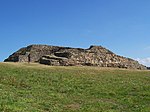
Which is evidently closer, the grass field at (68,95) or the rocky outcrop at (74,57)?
the grass field at (68,95)

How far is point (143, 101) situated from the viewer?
25.4m

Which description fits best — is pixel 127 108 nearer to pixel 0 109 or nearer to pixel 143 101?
pixel 143 101

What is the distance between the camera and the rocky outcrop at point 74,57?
5506 cm

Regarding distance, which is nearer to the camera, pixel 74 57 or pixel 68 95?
pixel 68 95

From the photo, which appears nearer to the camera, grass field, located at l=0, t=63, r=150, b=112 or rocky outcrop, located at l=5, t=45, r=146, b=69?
grass field, located at l=0, t=63, r=150, b=112

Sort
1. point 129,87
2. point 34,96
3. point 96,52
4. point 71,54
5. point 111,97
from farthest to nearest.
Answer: point 96,52
point 71,54
point 129,87
point 111,97
point 34,96

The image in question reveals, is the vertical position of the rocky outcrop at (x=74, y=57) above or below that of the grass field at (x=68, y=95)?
above

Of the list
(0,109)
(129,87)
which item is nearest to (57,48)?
(129,87)

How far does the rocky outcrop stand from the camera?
5506cm

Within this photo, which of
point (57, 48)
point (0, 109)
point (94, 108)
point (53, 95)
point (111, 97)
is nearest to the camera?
point (0, 109)

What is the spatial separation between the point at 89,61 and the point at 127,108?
3623 centimetres

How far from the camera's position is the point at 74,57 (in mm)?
56969

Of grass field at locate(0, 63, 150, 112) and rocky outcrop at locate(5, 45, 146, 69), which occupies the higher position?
rocky outcrop at locate(5, 45, 146, 69)

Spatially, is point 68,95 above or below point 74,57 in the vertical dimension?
below
